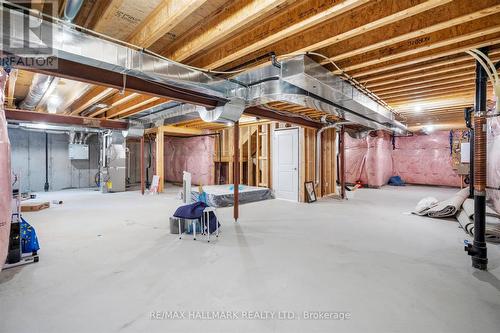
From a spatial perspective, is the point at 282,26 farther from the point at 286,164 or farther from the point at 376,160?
the point at 376,160

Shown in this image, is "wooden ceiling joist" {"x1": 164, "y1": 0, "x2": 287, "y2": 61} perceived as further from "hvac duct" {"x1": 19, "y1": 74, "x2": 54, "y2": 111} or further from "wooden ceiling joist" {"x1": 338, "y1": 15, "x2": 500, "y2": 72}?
"hvac duct" {"x1": 19, "y1": 74, "x2": 54, "y2": 111}

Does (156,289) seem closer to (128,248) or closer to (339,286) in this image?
(128,248)

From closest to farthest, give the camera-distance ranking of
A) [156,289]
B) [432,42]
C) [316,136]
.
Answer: [156,289] < [432,42] < [316,136]

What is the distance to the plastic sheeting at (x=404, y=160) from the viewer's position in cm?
937

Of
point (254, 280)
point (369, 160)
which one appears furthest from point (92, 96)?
point (369, 160)

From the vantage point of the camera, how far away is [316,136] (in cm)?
681

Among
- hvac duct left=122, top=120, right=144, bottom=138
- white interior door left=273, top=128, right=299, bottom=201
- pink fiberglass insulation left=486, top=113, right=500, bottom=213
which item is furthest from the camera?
hvac duct left=122, top=120, right=144, bottom=138

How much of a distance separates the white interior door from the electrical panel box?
22.2 ft

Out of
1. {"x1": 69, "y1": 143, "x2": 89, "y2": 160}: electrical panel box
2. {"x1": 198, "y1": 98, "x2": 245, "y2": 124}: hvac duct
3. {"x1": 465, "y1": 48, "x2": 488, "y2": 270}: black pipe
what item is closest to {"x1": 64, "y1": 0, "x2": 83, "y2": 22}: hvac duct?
{"x1": 198, "y1": 98, "x2": 245, "y2": 124}: hvac duct

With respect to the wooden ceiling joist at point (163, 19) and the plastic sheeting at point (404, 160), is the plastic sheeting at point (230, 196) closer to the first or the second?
the wooden ceiling joist at point (163, 19)

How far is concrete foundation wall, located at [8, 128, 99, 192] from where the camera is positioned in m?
7.75

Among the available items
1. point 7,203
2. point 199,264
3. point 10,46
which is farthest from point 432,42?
point 7,203

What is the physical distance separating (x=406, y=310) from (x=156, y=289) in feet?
6.50

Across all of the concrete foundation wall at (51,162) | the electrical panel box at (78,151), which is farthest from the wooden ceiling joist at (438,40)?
the concrete foundation wall at (51,162)
